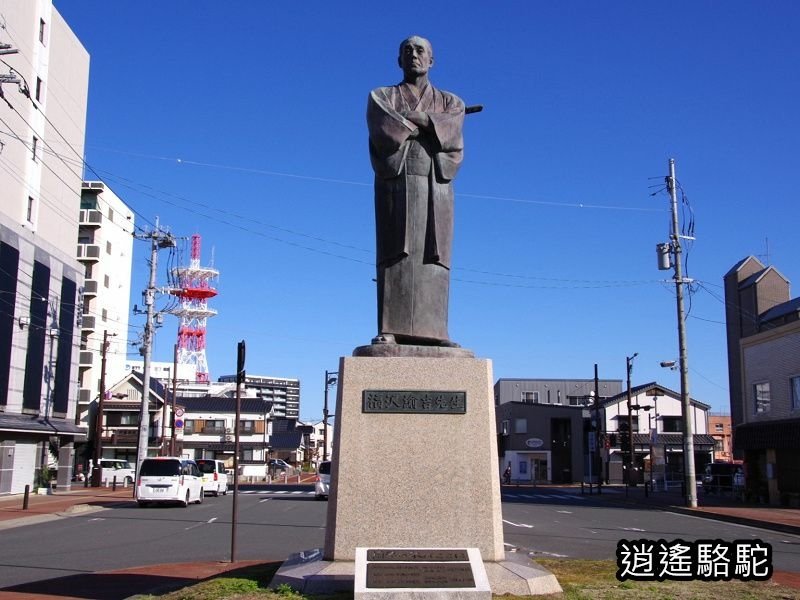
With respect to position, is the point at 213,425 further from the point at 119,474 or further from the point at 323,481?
the point at 323,481

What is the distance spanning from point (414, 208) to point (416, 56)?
196 centimetres

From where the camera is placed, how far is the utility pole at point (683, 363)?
3212 cm

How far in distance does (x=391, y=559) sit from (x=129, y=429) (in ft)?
209

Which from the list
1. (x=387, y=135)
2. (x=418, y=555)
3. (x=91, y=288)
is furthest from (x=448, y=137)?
(x=91, y=288)

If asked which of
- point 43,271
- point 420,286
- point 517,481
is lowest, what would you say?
point 517,481

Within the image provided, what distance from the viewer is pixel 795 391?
34438 mm

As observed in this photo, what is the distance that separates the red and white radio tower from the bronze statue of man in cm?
8333

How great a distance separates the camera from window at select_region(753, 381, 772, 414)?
3656 centimetres

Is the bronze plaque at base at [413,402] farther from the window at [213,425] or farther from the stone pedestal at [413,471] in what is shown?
the window at [213,425]

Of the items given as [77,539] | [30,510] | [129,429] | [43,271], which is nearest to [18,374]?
[43,271]

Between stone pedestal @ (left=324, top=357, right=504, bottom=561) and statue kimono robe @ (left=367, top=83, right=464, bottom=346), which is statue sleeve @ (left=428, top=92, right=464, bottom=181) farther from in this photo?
stone pedestal @ (left=324, top=357, right=504, bottom=561)

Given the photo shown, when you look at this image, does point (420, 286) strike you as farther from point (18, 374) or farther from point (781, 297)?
point (781, 297)

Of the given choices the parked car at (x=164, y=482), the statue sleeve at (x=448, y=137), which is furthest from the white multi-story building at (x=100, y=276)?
the statue sleeve at (x=448, y=137)

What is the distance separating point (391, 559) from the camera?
7.19 metres
